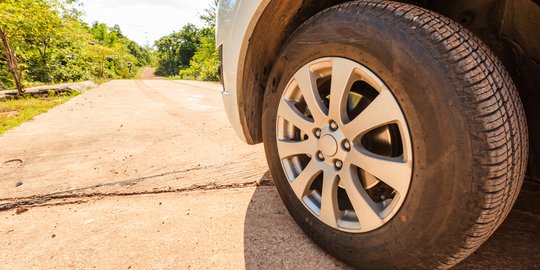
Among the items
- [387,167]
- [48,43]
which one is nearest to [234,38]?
[387,167]

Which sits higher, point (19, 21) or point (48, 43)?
point (19, 21)

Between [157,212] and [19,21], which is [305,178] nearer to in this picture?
[157,212]

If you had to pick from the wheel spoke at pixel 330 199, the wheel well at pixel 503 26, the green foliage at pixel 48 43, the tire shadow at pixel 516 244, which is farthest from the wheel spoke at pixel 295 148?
the green foliage at pixel 48 43

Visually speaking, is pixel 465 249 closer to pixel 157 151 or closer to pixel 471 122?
pixel 471 122

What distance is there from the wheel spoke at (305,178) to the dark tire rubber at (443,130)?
354 millimetres

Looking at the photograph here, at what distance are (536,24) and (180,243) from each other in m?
1.74

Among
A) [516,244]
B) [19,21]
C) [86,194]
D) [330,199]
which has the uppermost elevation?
[19,21]

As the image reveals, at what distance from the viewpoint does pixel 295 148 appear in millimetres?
1444

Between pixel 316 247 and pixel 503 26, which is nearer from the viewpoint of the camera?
pixel 503 26

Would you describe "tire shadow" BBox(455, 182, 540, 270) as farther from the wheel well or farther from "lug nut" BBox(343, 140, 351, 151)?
"lug nut" BBox(343, 140, 351, 151)

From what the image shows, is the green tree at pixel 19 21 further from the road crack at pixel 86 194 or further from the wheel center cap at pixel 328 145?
the wheel center cap at pixel 328 145

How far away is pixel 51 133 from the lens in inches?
149

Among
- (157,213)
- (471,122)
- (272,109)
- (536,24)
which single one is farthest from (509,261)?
(157,213)

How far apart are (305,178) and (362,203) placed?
12.4 inches
